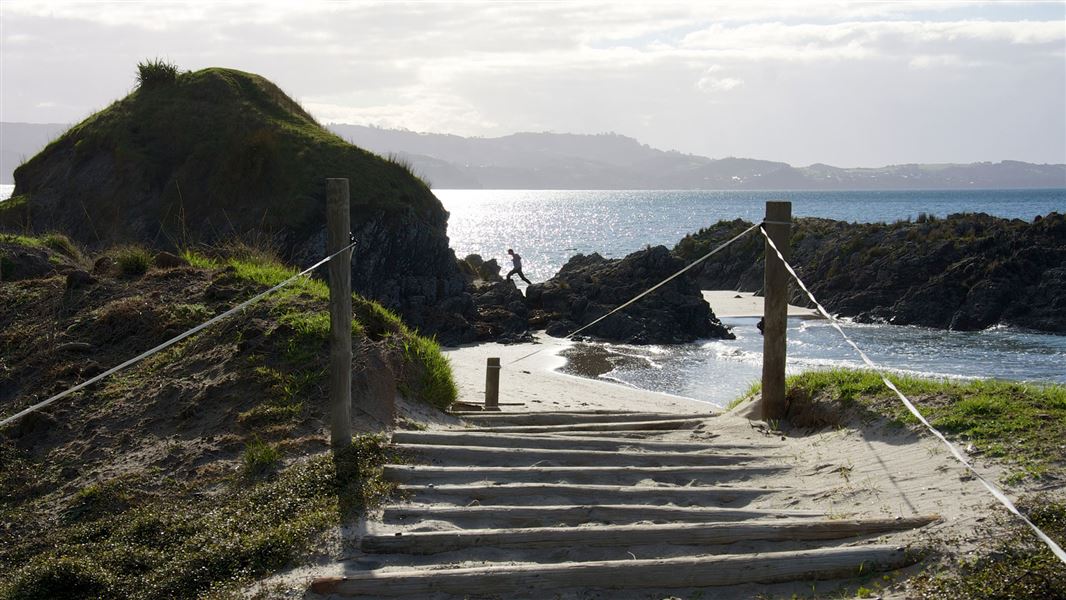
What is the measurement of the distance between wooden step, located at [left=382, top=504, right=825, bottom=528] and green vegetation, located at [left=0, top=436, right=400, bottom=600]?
1.33ft

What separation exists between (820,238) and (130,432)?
1556 inches

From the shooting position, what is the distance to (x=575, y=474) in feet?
22.8

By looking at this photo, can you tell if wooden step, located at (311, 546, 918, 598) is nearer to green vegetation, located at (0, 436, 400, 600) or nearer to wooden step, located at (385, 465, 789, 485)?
green vegetation, located at (0, 436, 400, 600)

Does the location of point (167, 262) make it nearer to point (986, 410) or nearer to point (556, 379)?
point (986, 410)

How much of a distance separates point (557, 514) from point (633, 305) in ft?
77.9

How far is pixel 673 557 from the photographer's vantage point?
5621mm

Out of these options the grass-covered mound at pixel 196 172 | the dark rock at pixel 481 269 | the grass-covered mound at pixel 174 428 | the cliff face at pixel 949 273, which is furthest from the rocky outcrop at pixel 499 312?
the grass-covered mound at pixel 174 428

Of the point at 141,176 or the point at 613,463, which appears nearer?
the point at 613,463

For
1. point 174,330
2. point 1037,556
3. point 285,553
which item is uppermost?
point 174,330

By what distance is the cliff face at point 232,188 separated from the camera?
25.2 metres

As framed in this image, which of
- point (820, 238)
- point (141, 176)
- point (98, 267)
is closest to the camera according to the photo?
point (98, 267)

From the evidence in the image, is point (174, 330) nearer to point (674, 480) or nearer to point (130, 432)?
point (130, 432)

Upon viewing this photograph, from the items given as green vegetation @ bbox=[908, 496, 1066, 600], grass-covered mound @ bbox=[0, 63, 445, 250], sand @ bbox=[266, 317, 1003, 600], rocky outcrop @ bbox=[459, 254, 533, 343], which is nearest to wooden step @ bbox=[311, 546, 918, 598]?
sand @ bbox=[266, 317, 1003, 600]

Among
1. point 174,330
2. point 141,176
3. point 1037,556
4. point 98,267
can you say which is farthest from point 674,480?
point 141,176
